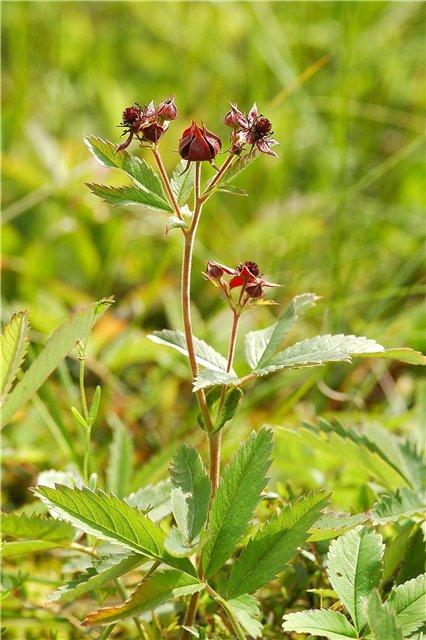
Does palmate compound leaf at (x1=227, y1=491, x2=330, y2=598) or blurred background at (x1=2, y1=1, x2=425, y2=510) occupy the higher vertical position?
blurred background at (x1=2, y1=1, x2=425, y2=510)

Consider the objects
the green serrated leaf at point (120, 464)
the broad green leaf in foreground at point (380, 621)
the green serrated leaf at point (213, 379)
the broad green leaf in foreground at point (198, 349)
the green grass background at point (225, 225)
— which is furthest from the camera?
the green grass background at point (225, 225)

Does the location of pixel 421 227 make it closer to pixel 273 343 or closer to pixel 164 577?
pixel 273 343

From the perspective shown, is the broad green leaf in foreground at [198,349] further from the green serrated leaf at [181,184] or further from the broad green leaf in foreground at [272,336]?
the green serrated leaf at [181,184]

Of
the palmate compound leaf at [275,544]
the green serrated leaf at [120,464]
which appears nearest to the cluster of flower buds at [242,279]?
the palmate compound leaf at [275,544]

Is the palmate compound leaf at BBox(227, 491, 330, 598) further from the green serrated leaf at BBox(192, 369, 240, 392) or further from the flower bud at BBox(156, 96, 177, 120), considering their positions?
the flower bud at BBox(156, 96, 177, 120)

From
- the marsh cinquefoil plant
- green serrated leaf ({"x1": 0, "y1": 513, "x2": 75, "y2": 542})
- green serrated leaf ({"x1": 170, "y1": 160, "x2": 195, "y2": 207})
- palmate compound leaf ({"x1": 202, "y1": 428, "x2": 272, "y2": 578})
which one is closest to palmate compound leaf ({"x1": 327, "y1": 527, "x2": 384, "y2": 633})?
the marsh cinquefoil plant

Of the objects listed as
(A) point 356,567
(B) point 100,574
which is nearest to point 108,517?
(B) point 100,574

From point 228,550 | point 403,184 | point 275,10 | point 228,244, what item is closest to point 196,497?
point 228,550
